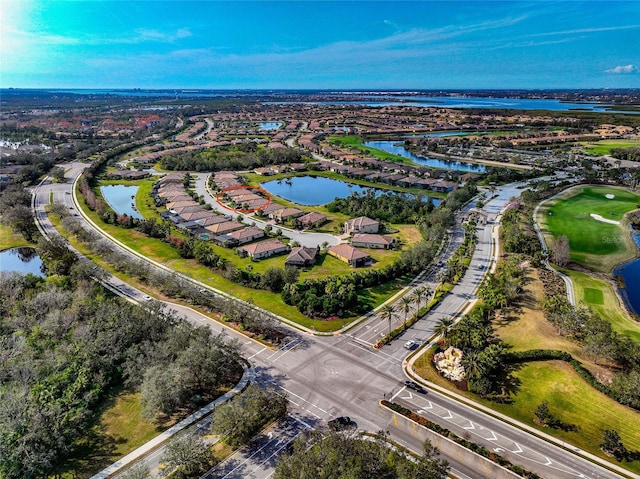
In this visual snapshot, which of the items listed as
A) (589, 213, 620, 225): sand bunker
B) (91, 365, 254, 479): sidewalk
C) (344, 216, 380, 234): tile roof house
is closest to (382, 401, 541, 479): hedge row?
(91, 365, 254, 479): sidewalk

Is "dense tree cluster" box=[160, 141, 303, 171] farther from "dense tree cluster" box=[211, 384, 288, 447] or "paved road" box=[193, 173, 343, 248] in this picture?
"dense tree cluster" box=[211, 384, 288, 447]

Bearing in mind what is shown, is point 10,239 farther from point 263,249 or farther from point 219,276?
point 263,249

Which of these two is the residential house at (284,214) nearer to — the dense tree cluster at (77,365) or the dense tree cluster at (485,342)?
the dense tree cluster at (77,365)

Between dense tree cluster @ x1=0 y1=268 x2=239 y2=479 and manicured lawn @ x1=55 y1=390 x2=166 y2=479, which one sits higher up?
dense tree cluster @ x1=0 y1=268 x2=239 y2=479

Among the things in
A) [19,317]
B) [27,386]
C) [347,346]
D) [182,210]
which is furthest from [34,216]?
[347,346]

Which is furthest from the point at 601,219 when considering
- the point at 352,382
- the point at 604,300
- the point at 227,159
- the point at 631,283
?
the point at 227,159

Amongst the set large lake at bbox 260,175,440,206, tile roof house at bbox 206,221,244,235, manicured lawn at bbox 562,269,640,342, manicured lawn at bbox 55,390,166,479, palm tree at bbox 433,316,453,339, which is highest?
large lake at bbox 260,175,440,206
